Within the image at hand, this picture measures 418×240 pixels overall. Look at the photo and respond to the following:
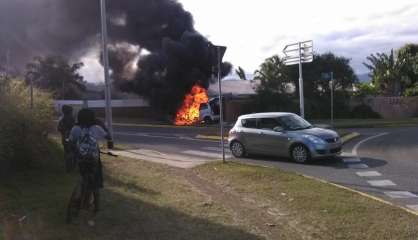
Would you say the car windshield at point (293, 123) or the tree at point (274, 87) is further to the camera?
the tree at point (274, 87)

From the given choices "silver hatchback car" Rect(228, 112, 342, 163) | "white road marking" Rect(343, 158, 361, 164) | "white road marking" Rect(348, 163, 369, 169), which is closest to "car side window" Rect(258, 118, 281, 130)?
"silver hatchback car" Rect(228, 112, 342, 163)

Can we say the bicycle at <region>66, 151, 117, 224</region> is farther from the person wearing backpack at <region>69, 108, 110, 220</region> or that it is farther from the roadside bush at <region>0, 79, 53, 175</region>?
the roadside bush at <region>0, 79, 53, 175</region>

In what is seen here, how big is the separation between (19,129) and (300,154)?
8.02m

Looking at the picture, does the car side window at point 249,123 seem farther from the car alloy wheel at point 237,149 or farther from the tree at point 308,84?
the tree at point 308,84

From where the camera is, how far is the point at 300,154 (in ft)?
53.0

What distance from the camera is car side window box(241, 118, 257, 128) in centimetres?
1752

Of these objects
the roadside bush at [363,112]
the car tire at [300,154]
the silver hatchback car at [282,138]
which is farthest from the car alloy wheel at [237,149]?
the roadside bush at [363,112]

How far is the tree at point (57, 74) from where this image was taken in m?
50.2

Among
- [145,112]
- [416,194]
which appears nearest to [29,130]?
[416,194]

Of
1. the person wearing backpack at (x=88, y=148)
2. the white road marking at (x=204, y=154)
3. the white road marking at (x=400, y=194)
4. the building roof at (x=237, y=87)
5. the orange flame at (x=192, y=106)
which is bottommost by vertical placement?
the white road marking at (x=400, y=194)

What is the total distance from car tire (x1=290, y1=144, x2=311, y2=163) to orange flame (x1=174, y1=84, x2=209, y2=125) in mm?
22162

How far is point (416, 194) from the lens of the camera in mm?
10594

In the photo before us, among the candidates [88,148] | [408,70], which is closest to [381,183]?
[88,148]

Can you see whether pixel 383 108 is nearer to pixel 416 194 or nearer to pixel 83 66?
pixel 83 66
